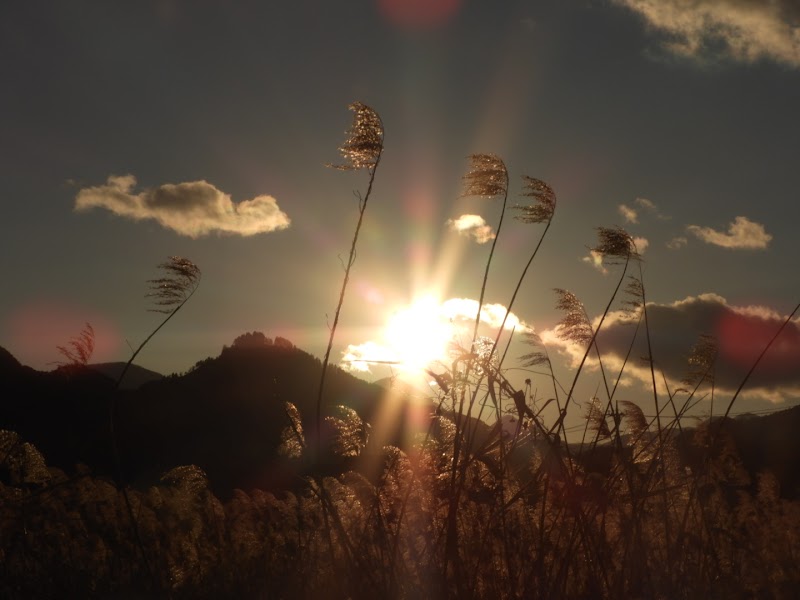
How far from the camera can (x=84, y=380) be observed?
4.11 metres

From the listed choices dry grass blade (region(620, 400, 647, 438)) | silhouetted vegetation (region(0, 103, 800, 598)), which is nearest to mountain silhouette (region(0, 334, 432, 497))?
silhouetted vegetation (region(0, 103, 800, 598))

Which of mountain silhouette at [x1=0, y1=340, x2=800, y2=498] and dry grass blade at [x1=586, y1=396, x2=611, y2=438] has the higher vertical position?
mountain silhouette at [x1=0, y1=340, x2=800, y2=498]

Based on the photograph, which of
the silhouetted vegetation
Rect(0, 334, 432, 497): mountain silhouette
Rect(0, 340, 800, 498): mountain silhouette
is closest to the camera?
the silhouetted vegetation

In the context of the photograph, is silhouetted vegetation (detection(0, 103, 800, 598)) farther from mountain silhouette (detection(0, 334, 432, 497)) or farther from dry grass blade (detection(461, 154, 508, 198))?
mountain silhouette (detection(0, 334, 432, 497))

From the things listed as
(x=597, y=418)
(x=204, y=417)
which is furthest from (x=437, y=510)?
(x=204, y=417)

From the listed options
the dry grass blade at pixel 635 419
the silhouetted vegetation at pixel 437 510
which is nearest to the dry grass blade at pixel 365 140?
the silhouetted vegetation at pixel 437 510

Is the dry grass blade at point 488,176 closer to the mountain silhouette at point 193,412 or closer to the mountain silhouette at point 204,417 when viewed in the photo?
the mountain silhouette at point 204,417

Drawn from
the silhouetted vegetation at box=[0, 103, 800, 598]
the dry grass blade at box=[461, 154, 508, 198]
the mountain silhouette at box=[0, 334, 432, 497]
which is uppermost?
the mountain silhouette at box=[0, 334, 432, 497]

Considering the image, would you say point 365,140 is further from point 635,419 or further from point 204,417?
point 204,417

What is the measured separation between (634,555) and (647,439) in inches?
37.3

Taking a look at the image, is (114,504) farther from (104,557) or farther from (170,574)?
(170,574)

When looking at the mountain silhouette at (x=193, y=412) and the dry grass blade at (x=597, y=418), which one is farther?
the mountain silhouette at (x=193, y=412)

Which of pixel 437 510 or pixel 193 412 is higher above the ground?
pixel 193 412

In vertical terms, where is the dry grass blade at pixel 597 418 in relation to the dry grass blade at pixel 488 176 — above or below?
below
